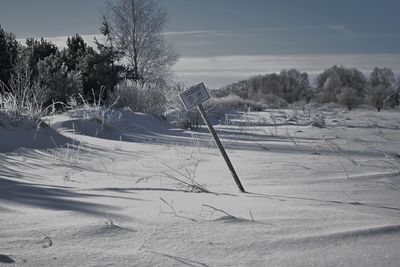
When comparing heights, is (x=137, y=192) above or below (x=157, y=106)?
below

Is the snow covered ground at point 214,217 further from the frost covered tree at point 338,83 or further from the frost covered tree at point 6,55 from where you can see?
the frost covered tree at point 338,83

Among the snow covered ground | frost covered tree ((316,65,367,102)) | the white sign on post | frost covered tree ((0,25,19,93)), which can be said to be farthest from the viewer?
frost covered tree ((316,65,367,102))

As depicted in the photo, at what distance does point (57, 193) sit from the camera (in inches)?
104

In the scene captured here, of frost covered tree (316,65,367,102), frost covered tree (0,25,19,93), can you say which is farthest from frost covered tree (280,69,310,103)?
frost covered tree (0,25,19,93)

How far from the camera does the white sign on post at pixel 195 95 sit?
2.92 meters

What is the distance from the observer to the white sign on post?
292cm

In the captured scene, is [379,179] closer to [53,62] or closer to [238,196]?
[238,196]

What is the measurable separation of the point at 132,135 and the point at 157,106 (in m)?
5.37

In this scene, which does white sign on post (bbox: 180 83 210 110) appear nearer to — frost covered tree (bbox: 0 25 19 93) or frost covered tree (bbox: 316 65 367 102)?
frost covered tree (bbox: 0 25 19 93)

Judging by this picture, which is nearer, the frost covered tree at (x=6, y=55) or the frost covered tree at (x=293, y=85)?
the frost covered tree at (x=6, y=55)

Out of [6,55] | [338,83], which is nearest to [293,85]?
[338,83]

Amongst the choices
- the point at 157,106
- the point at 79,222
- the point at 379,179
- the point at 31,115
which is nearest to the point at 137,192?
the point at 79,222

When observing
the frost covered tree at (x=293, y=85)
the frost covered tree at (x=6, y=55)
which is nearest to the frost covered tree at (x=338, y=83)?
the frost covered tree at (x=293, y=85)

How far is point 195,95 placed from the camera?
2951 mm
